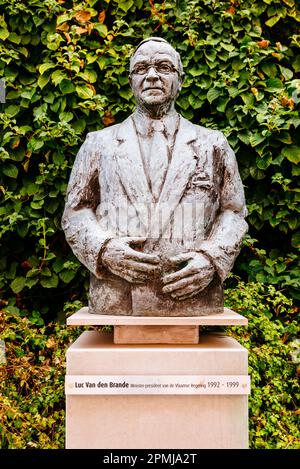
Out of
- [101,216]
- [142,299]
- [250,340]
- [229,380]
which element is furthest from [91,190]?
[250,340]

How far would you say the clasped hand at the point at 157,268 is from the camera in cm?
295

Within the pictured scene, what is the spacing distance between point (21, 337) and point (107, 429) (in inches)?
59.8

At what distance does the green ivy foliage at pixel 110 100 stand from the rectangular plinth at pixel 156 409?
1641mm

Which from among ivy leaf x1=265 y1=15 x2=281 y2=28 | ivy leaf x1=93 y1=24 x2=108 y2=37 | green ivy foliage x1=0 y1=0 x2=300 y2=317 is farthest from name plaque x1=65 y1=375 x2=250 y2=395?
ivy leaf x1=265 y1=15 x2=281 y2=28

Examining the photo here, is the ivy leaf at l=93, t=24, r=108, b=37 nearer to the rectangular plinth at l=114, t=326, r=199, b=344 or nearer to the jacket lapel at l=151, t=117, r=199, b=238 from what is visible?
the jacket lapel at l=151, t=117, r=199, b=238

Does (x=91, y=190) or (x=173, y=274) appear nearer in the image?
(x=173, y=274)

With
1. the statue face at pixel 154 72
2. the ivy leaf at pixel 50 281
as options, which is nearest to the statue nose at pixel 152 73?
the statue face at pixel 154 72

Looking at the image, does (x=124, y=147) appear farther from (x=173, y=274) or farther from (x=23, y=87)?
(x=23, y=87)

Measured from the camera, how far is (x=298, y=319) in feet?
14.7

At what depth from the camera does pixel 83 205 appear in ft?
10.8

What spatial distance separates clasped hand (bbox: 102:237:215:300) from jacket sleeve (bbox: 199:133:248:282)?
0.06m

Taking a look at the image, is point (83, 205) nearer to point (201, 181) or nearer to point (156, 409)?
point (201, 181)

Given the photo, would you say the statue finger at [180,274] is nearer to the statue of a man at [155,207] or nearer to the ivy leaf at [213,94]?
the statue of a man at [155,207]

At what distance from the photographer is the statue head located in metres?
3.19
